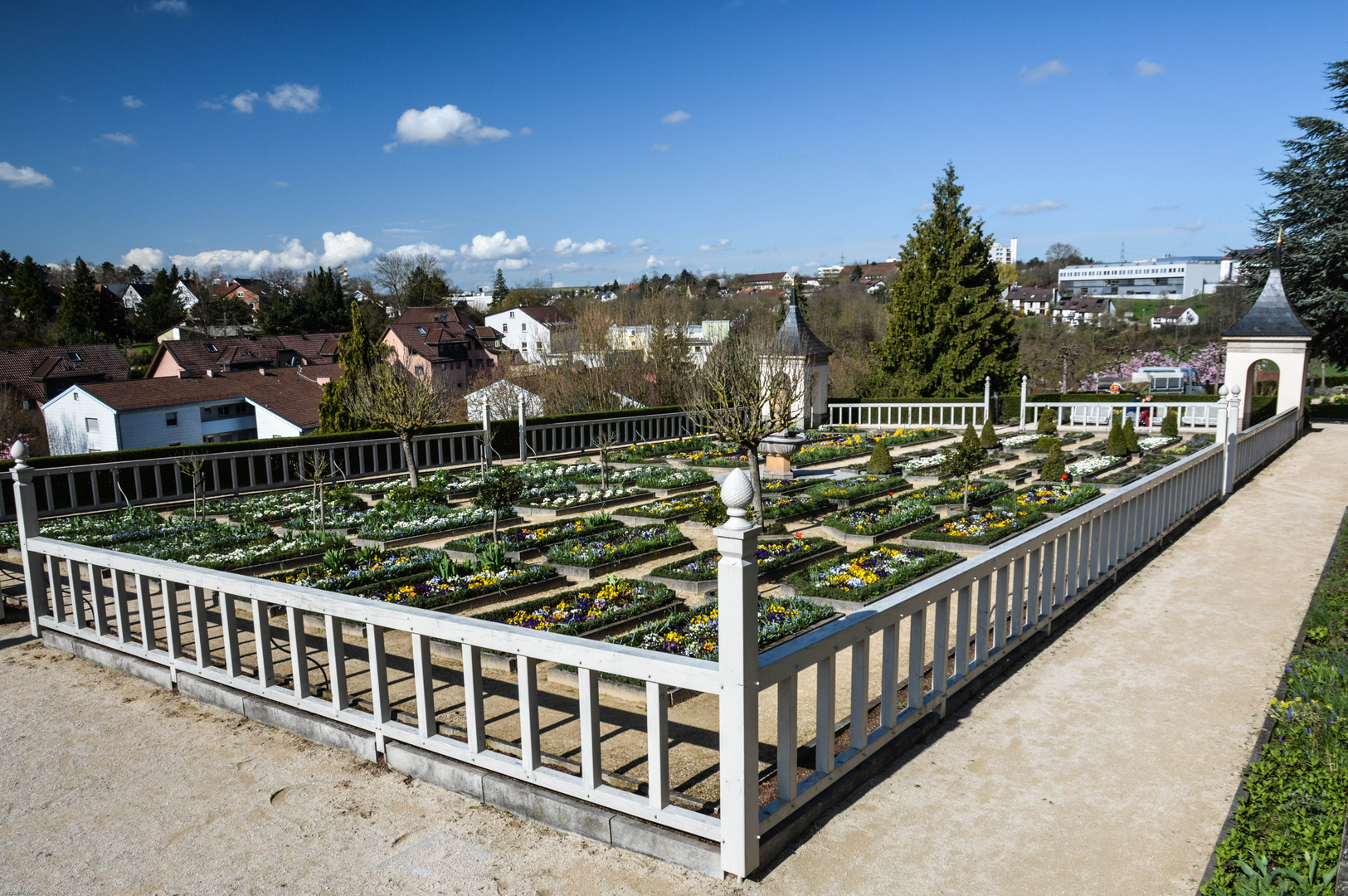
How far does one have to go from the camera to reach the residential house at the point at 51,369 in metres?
40.8

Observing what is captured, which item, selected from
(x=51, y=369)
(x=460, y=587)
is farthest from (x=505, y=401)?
(x=51, y=369)

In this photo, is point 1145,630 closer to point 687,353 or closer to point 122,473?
point 122,473

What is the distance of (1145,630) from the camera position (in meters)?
6.09

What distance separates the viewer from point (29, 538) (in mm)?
6055

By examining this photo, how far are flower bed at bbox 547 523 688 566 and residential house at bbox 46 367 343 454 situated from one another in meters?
32.6

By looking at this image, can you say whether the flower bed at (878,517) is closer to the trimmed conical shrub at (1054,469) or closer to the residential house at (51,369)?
the trimmed conical shrub at (1054,469)

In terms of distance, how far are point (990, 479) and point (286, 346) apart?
49.7 metres

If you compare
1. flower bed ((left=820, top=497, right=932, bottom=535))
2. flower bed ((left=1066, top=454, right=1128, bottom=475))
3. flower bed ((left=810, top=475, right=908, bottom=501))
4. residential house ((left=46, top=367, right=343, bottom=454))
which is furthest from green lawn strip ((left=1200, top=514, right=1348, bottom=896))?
residential house ((left=46, top=367, right=343, bottom=454))

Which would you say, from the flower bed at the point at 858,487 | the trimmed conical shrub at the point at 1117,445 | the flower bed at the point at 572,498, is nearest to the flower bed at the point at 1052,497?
A: the flower bed at the point at 858,487

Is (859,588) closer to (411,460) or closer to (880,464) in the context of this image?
(880,464)

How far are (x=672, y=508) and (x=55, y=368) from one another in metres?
44.9

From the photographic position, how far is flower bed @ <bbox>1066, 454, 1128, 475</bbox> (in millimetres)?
14258

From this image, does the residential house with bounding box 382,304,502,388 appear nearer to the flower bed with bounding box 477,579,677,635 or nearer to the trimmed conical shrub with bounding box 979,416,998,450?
the trimmed conical shrub with bounding box 979,416,998,450

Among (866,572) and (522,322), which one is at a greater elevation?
(522,322)
